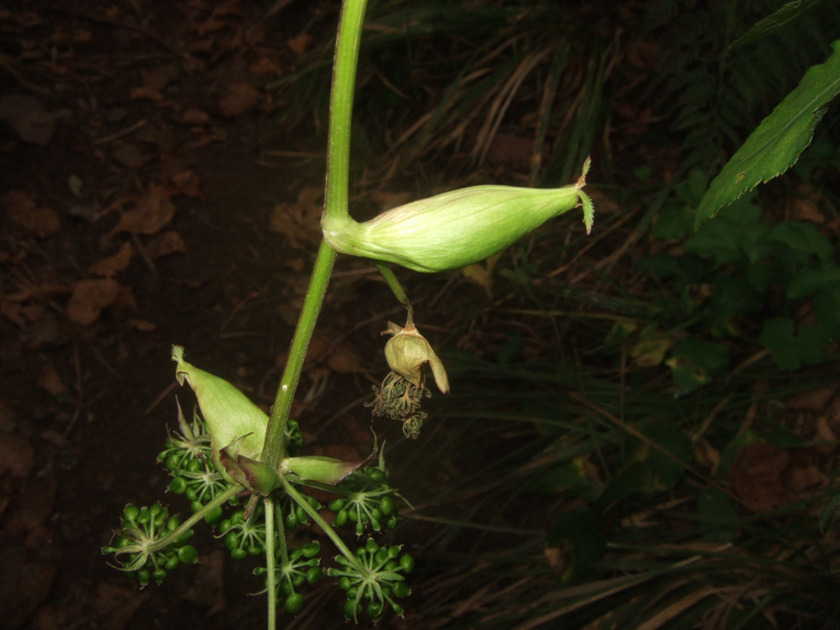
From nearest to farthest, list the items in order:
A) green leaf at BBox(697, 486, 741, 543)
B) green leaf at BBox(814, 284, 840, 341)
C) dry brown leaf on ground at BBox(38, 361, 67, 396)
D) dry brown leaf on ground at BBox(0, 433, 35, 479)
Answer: green leaf at BBox(814, 284, 840, 341)
green leaf at BBox(697, 486, 741, 543)
dry brown leaf on ground at BBox(0, 433, 35, 479)
dry brown leaf on ground at BBox(38, 361, 67, 396)

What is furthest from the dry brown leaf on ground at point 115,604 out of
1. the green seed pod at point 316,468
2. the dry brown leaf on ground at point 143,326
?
the green seed pod at point 316,468

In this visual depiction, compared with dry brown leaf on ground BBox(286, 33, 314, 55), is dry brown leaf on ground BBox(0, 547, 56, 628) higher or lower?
lower

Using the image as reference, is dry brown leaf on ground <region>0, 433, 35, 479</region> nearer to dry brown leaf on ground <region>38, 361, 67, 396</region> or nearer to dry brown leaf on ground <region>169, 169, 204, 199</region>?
dry brown leaf on ground <region>38, 361, 67, 396</region>

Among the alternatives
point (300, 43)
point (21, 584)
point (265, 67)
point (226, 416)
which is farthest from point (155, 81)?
point (226, 416)

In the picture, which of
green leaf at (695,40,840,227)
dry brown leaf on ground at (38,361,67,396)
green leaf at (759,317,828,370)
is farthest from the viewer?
dry brown leaf on ground at (38,361,67,396)

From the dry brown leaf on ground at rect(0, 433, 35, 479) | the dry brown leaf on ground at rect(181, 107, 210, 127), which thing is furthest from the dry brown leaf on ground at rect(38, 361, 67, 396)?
the dry brown leaf on ground at rect(181, 107, 210, 127)

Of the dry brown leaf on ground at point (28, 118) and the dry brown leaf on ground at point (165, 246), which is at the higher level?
the dry brown leaf on ground at point (28, 118)

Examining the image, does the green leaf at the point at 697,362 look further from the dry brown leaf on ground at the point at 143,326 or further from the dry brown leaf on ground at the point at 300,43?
the dry brown leaf on ground at the point at 300,43
